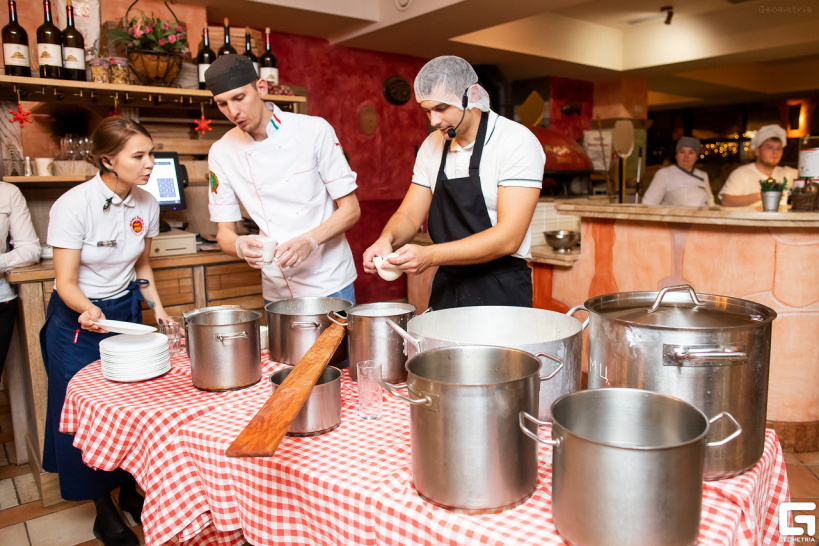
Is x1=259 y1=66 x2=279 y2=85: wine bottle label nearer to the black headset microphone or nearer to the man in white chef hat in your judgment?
the black headset microphone

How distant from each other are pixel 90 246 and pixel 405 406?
1.63 m

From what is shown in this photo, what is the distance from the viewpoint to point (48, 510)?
2.99 m

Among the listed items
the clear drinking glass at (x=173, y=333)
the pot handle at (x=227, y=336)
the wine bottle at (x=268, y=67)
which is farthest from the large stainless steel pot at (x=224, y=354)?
the wine bottle at (x=268, y=67)

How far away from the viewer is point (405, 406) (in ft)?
5.17

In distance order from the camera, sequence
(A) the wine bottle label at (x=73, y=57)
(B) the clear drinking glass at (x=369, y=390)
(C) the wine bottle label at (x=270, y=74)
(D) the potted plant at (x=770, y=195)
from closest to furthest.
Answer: (B) the clear drinking glass at (x=369, y=390)
(D) the potted plant at (x=770, y=195)
(A) the wine bottle label at (x=73, y=57)
(C) the wine bottle label at (x=270, y=74)

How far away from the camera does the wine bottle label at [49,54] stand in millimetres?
3633

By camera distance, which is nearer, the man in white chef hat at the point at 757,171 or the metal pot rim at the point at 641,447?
the metal pot rim at the point at 641,447

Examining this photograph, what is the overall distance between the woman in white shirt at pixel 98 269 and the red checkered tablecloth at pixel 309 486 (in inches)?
31.5

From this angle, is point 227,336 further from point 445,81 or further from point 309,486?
point 445,81

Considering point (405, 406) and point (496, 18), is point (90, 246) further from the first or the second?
point (496, 18)

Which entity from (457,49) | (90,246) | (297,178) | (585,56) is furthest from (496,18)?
(90,246)

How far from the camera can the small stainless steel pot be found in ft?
4.55

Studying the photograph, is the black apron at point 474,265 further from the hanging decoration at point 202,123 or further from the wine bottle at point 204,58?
the wine bottle at point 204,58

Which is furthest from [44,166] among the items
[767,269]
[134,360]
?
[767,269]
